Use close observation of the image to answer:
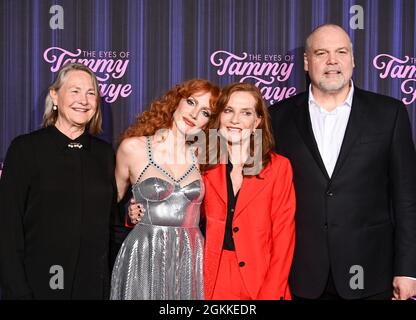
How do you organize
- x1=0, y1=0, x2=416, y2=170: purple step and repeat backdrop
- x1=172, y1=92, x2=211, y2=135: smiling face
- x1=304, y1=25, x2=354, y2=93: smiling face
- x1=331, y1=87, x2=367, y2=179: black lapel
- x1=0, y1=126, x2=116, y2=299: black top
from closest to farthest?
x1=0, y1=126, x2=116, y2=299: black top < x1=331, y1=87, x2=367, y2=179: black lapel < x1=304, y1=25, x2=354, y2=93: smiling face < x1=172, y1=92, x2=211, y2=135: smiling face < x1=0, y1=0, x2=416, y2=170: purple step and repeat backdrop

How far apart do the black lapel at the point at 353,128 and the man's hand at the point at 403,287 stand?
608 millimetres

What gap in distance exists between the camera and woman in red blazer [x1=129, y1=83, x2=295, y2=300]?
2535 millimetres

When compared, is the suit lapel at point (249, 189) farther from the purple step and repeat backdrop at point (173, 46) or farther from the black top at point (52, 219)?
the purple step and repeat backdrop at point (173, 46)

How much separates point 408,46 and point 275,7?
0.89m

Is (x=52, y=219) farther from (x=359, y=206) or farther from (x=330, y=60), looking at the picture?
(x=330, y=60)

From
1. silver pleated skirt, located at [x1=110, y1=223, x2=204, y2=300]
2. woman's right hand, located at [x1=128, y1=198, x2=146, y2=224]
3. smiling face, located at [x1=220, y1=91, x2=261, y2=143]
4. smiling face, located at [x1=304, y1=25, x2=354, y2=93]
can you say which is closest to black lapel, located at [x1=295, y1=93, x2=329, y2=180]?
smiling face, located at [x1=304, y1=25, x2=354, y2=93]

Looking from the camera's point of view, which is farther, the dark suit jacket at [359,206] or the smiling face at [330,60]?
the smiling face at [330,60]

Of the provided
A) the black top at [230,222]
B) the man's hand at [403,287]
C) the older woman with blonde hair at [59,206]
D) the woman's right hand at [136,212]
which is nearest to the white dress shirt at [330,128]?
the black top at [230,222]

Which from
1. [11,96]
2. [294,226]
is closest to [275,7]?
[294,226]

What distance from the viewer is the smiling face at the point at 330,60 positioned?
2.73 metres

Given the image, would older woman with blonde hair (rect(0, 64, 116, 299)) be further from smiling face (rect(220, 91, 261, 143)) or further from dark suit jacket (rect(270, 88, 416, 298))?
dark suit jacket (rect(270, 88, 416, 298))

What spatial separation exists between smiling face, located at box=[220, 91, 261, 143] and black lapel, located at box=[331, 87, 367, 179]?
1.48 feet

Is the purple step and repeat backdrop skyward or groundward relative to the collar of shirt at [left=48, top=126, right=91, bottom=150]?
skyward
